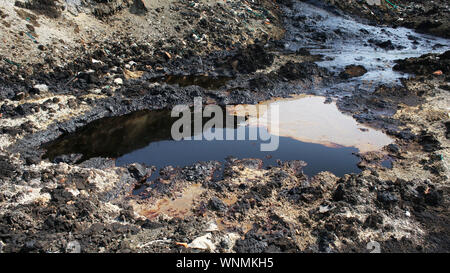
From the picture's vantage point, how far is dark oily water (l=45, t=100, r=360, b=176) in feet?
24.3

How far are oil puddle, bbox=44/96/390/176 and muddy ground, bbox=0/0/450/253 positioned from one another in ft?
1.08

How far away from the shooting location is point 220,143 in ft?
26.7

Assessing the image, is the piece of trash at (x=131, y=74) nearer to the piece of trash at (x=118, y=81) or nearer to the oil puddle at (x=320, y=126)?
the piece of trash at (x=118, y=81)

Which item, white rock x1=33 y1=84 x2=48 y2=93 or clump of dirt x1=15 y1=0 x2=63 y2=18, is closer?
white rock x1=33 y1=84 x2=48 y2=93

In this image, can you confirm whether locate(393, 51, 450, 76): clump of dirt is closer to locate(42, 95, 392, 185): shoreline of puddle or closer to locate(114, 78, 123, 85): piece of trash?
locate(42, 95, 392, 185): shoreline of puddle

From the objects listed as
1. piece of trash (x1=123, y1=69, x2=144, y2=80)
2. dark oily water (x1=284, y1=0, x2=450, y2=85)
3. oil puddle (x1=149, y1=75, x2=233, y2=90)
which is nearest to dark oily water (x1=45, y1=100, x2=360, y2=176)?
piece of trash (x1=123, y1=69, x2=144, y2=80)

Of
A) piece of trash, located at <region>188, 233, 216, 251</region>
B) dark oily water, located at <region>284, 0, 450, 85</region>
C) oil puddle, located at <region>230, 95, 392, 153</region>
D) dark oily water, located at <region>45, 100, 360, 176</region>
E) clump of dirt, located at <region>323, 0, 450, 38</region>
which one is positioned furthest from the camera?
clump of dirt, located at <region>323, 0, 450, 38</region>

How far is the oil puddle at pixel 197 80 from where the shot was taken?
11078 mm

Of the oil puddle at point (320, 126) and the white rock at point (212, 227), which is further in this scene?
the oil puddle at point (320, 126)

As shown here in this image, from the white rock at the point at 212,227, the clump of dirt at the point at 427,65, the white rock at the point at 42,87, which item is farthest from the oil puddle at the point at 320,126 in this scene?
the white rock at the point at 42,87

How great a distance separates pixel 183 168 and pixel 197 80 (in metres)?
5.18

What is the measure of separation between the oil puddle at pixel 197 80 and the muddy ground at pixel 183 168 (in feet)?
0.71
